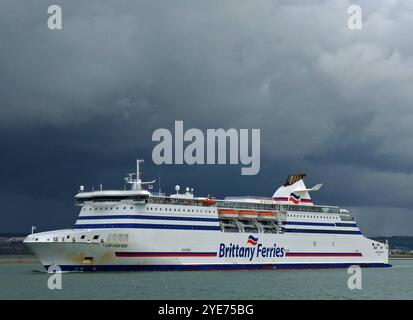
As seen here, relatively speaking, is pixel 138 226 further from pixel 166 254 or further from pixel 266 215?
pixel 266 215

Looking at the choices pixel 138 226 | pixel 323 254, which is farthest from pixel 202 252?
pixel 323 254

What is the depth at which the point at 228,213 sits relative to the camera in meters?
66.1

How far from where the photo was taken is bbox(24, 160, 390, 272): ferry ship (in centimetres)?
5600

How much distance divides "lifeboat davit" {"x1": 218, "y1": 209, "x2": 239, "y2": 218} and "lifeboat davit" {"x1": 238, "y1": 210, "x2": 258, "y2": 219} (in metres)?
0.61

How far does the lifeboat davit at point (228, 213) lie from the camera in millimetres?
65588

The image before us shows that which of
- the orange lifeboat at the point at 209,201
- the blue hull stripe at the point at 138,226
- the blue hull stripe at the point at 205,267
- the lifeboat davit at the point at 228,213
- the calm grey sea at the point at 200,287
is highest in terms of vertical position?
the orange lifeboat at the point at 209,201

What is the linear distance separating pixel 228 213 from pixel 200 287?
19.8m

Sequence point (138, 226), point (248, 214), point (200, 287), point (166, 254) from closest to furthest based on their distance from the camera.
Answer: point (200, 287) < point (138, 226) < point (166, 254) < point (248, 214)

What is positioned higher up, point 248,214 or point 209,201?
point 209,201

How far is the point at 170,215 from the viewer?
6019 cm

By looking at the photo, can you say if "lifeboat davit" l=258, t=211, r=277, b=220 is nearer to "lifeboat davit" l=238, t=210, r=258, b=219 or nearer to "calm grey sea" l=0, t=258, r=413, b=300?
"lifeboat davit" l=238, t=210, r=258, b=219

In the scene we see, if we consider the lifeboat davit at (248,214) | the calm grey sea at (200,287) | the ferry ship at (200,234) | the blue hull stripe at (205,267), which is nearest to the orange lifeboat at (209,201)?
the ferry ship at (200,234)

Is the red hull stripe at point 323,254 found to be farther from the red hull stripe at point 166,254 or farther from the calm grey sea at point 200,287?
the red hull stripe at point 166,254
